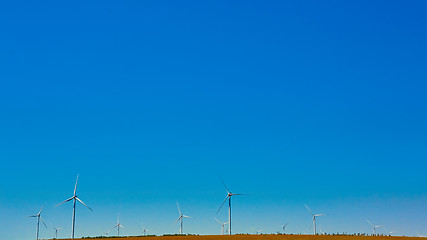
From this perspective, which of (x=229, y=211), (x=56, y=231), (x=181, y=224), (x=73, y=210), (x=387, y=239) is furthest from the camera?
(x=56, y=231)

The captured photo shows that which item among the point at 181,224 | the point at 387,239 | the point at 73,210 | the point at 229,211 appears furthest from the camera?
the point at 181,224

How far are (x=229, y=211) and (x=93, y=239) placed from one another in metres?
44.3

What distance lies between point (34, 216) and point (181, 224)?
41.9 metres

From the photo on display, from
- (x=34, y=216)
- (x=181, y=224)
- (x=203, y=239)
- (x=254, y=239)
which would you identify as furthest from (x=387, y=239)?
(x=34, y=216)

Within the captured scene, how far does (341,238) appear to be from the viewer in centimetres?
8275

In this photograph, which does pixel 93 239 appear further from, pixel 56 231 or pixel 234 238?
pixel 56 231

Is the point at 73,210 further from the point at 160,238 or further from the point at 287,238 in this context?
the point at 287,238

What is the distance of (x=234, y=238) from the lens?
84125 millimetres

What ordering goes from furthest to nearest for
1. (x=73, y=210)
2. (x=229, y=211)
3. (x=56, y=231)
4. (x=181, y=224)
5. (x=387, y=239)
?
(x=56, y=231) < (x=181, y=224) < (x=229, y=211) < (x=73, y=210) < (x=387, y=239)

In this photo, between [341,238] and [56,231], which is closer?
[341,238]

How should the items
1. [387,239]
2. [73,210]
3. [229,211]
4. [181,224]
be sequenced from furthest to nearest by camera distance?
[181,224] < [229,211] < [73,210] < [387,239]

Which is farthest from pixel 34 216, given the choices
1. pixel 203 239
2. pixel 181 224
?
pixel 203 239

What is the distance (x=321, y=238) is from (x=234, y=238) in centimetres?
1405

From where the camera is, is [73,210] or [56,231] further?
[56,231]
